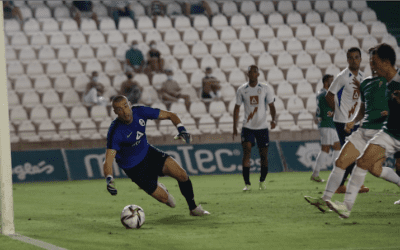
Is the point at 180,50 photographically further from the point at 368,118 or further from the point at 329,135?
the point at 368,118

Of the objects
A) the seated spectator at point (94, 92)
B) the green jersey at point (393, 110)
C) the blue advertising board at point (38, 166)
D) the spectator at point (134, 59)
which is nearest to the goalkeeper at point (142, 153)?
the green jersey at point (393, 110)

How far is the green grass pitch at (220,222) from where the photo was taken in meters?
5.84

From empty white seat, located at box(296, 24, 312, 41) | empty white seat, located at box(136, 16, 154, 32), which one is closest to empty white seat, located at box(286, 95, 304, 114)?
empty white seat, located at box(296, 24, 312, 41)

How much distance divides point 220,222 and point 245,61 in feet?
45.2

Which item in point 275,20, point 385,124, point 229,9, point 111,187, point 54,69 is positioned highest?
point 229,9

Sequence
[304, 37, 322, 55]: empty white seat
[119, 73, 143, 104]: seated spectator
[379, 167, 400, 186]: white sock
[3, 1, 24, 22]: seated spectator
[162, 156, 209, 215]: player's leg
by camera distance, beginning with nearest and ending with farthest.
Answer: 1. [379, 167, 400, 186]: white sock
2. [162, 156, 209, 215]: player's leg
3. [119, 73, 143, 104]: seated spectator
4. [3, 1, 24, 22]: seated spectator
5. [304, 37, 322, 55]: empty white seat

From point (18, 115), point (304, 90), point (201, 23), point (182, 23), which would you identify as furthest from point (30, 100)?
point (304, 90)

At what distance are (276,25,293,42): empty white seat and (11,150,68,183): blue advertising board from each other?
360 inches

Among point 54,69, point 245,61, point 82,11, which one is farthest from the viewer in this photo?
point 82,11

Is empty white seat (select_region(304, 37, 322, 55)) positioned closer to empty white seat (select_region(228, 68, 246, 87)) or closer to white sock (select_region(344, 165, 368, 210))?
empty white seat (select_region(228, 68, 246, 87))

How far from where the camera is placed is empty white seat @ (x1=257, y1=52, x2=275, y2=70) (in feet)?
67.6

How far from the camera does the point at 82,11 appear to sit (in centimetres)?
2192

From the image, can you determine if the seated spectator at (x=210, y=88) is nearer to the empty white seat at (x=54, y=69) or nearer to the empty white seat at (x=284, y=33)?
the empty white seat at (x=284, y=33)

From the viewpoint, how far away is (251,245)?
18.5 feet
